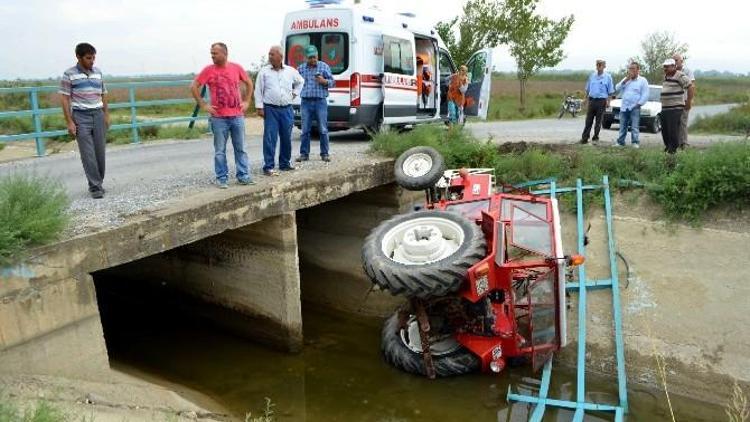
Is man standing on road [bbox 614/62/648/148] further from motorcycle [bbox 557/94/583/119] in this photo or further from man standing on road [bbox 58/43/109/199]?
motorcycle [bbox 557/94/583/119]

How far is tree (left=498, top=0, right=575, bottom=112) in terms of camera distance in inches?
936

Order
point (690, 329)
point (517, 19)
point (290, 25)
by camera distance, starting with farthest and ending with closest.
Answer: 1. point (517, 19)
2. point (290, 25)
3. point (690, 329)

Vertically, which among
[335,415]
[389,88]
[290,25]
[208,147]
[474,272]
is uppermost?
[290,25]

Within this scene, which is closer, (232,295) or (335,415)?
(335,415)

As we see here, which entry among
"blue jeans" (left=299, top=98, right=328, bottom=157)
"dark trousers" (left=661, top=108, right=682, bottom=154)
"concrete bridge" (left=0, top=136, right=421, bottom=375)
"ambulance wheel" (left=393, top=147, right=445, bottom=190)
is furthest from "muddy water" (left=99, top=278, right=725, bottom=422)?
"dark trousers" (left=661, top=108, right=682, bottom=154)

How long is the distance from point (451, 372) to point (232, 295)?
11.1 feet

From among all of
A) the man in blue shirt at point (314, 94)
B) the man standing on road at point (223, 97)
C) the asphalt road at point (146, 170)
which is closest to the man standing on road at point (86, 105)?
the asphalt road at point (146, 170)

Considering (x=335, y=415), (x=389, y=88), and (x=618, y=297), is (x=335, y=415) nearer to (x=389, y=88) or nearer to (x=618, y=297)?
(x=618, y=297)

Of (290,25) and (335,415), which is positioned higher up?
(290,25)

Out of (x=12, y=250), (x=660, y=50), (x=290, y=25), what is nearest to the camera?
(x=12, y=250)

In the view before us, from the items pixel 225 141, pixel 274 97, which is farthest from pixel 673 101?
pixel 225 141

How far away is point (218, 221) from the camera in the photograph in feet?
21.7

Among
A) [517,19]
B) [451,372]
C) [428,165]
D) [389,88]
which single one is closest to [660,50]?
[517,19]

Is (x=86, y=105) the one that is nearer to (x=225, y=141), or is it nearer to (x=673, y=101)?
(x=225, y=141)
